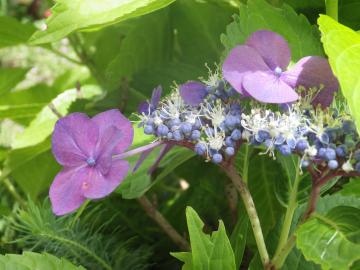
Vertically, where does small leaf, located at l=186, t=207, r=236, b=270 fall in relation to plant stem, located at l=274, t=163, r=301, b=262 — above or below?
above

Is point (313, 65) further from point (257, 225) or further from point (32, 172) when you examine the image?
point (32, 172)

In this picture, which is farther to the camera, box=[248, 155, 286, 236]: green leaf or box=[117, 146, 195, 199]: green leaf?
box=[248, 155, 286, 236]: green leaf

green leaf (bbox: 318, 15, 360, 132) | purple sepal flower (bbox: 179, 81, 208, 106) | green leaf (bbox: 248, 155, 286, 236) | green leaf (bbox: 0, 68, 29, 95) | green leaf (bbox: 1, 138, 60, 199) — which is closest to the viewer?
green leaf (bbox: 318, 15, 360, 132)

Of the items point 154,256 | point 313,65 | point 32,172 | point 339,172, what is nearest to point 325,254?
point 339,172

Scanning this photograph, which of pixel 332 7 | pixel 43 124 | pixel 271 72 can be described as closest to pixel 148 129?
pixel 271 72

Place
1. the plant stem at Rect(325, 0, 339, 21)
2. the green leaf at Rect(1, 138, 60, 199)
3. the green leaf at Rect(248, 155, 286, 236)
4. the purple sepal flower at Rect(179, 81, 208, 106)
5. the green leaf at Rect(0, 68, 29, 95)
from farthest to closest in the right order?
the green leaf at Rect(0, 68, 29, 95)
the green leaf at Rect(1, 138, 60, 199)
the green leaf at Rect(248, 155, 286, 236)
the plant stem at Rect(325, 0, 339, 21)
the purple sepal flower at Rect(179, 81, 208, 106)

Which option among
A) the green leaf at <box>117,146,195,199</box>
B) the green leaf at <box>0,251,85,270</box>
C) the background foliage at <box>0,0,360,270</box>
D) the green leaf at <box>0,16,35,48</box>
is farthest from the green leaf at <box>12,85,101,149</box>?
the green leaf at <box>0,251,85,270</box>

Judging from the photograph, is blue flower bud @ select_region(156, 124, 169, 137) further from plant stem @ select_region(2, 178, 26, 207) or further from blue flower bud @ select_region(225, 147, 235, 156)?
plant stem @ select_region(2, 178, 26, 207)
